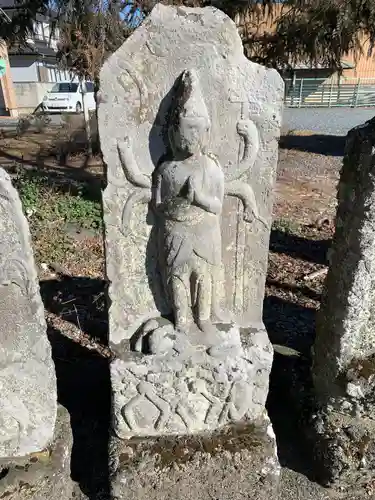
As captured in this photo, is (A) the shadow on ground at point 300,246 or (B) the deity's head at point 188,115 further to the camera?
(A) the shadow on ground at point 300,246

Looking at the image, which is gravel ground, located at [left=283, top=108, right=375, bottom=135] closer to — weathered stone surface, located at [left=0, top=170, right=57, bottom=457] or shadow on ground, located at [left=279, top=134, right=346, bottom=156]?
shadow on ground, located at [left=279, top=134, right=346, bottom=156]

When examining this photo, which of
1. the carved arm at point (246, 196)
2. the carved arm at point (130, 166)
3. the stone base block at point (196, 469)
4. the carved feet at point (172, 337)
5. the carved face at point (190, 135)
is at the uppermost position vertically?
the carved face at point (190, 135)

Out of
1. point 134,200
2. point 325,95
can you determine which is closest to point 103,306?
point 134,200

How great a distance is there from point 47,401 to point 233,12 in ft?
15.8

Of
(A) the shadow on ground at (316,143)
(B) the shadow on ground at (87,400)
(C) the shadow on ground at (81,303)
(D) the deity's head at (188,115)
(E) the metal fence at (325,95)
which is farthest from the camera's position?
(E) the metal fence at (325,95)

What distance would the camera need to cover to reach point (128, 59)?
6.01 feet

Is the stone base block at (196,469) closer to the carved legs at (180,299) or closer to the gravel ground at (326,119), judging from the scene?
the carved legs at (180,299)

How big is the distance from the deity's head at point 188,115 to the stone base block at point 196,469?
153 cm

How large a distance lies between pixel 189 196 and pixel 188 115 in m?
0.35

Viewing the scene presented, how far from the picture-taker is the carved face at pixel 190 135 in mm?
1826

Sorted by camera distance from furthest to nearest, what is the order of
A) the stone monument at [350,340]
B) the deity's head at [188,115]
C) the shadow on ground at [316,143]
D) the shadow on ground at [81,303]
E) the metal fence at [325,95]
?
the metal fence at [325,95] → the shadow on ground at [316,143] → the shadow on ground at [81,303] → the stone monument at [350,340] → the deity's head at [188,115]

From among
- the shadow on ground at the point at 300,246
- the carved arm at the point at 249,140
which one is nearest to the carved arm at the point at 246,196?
the carved arm at the point at 249,140

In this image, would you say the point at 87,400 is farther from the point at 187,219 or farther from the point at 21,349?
the point at 187,219

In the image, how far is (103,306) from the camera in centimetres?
423
